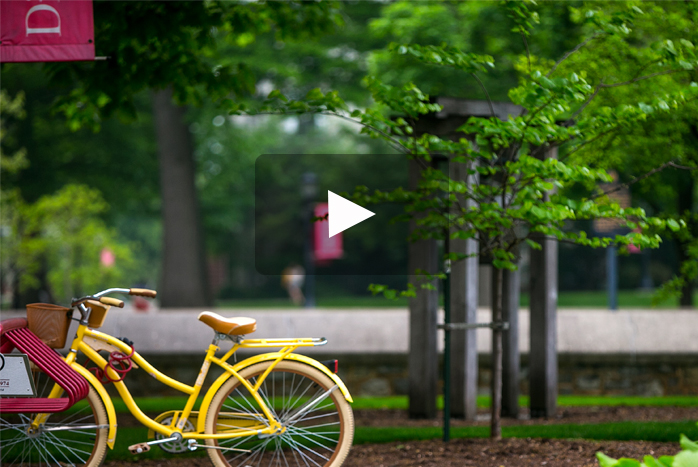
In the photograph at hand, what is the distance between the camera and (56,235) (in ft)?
63.4

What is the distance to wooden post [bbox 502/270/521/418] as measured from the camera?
251 inches

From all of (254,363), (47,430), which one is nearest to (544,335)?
(254,363)

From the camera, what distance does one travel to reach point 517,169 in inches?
179

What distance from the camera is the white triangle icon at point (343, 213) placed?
16.5ft

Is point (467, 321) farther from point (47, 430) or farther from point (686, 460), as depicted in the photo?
point (686, 460)

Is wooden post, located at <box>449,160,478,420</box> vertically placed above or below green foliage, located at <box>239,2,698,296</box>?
below

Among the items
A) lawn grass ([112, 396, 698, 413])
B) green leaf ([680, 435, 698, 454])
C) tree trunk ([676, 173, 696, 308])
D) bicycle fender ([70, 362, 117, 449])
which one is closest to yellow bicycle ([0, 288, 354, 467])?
→ bicycle fender ([70, 362, 117, 449])

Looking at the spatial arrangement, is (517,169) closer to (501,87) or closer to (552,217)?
(552,217)

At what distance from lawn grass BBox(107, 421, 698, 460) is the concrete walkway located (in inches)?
81.2

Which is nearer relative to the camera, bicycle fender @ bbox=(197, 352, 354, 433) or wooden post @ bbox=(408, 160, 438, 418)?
bicycle fender @ bbox=(197, 352, 354, 433)

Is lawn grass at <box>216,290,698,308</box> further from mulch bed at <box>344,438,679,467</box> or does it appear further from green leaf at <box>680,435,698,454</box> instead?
green leaf at <box>680,435,698,454</box>

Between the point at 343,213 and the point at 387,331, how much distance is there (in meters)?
3.06

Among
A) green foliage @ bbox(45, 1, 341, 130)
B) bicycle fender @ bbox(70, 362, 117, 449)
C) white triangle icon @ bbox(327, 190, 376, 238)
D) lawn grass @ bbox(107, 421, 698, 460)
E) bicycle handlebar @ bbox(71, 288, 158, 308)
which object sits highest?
green foliage @ bbox(45, 1, 341, 130)

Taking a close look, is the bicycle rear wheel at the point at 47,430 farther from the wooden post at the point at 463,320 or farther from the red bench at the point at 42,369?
the wooden post at the point at 463,320
